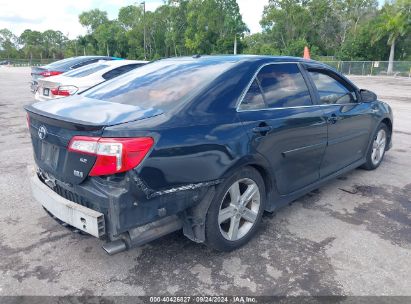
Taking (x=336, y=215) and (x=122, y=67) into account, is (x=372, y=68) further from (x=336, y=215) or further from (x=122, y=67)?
(x=336, y=215)

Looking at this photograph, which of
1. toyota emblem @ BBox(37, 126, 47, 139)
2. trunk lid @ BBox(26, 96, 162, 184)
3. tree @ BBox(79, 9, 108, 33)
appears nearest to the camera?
trunk lid @ BBox(26, 96, 162, 184)

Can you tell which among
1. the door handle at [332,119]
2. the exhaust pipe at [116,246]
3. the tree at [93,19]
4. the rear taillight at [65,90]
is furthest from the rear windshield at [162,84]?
the tree at [93,19]

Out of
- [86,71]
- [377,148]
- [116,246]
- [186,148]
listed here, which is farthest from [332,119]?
[86,71]

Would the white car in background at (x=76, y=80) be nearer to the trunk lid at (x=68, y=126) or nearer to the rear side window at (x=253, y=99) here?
the trunk lid at (x=68, y=126)

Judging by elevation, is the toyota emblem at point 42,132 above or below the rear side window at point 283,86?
below

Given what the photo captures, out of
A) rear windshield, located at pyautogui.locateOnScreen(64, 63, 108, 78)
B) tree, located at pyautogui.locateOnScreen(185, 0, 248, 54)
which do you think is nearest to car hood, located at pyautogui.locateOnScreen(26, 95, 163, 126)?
rear windshield, located at pyautogui.locateOnScreen(64, 63, 108, 78)

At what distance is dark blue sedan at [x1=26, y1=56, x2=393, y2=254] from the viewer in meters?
2.47

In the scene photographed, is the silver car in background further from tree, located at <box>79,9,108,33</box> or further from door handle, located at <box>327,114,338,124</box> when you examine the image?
tree, located at <box>79,9,108,33</box>

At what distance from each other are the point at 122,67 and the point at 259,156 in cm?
702

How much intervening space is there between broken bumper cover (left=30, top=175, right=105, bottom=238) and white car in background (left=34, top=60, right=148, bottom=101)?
485 cm

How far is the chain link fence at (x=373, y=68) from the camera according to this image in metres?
38.8

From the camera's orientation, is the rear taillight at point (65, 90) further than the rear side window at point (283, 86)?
Yes

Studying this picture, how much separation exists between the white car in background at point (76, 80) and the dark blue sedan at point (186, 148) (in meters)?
4.68

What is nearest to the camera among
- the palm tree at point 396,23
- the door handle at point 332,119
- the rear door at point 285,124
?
the rear door at point 285,124
